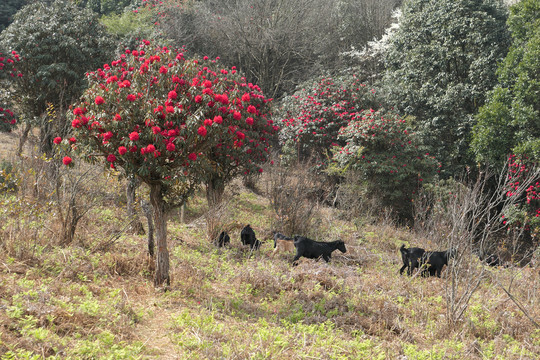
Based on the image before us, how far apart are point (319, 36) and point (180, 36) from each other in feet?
21.7

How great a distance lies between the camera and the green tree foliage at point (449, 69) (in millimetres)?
13039

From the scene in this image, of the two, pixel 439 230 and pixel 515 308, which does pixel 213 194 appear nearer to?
pixel 439 230

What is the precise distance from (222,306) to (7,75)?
8.89 meters

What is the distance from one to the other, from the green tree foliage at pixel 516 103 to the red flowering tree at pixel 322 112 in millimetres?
3762

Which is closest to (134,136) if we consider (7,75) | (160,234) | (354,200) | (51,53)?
(160,234)

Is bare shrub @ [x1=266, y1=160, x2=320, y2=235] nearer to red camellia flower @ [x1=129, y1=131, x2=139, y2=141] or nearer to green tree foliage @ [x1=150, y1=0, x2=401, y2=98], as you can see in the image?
red camellia flower @ [x1=129, y1=131, x2=139, y2=141]

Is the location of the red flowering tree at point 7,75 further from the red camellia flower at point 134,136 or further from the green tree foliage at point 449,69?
the green tree foliage at point 449,69

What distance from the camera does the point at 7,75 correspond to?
9.82 m

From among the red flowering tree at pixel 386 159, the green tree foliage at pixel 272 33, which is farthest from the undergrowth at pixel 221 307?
the green tree foliage at pixel 272 33

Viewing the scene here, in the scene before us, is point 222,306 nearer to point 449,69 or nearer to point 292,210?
point 292,210

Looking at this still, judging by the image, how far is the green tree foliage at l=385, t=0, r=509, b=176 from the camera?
13.0 meters

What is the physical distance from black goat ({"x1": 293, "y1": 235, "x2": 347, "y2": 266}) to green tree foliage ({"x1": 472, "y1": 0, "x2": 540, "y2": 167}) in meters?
7.35

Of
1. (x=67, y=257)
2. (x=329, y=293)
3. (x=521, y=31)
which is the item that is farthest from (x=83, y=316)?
(x=521, y=31)

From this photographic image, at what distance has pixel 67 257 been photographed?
15.9 ft
